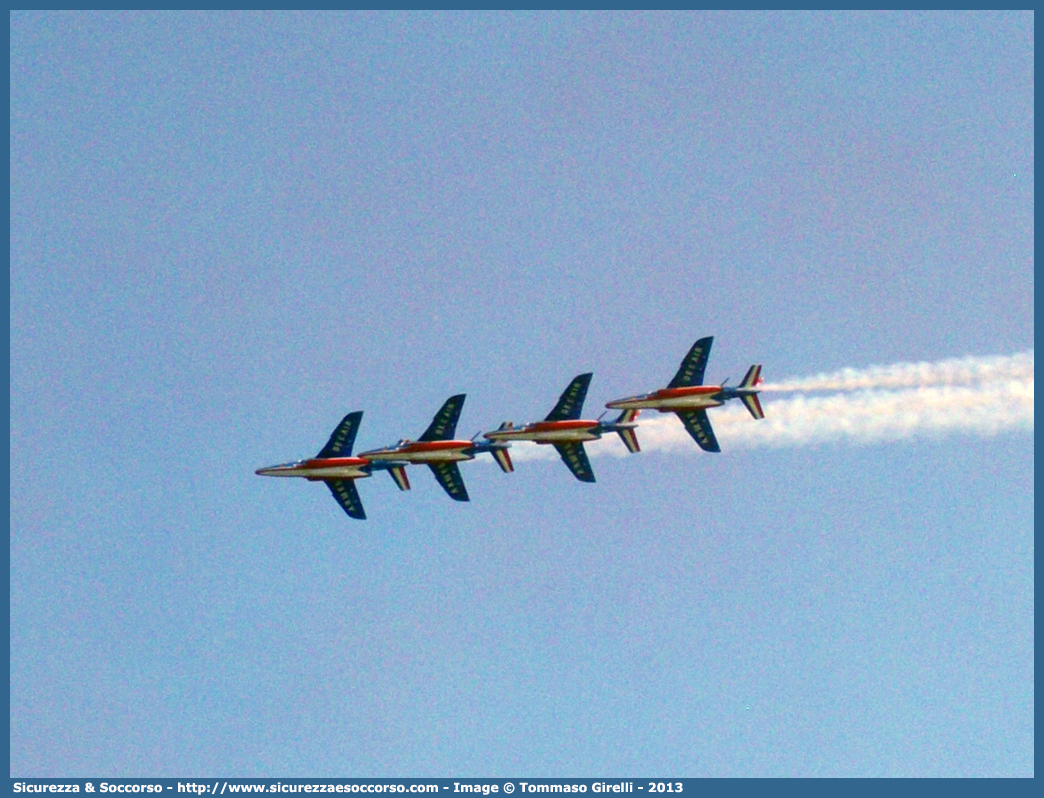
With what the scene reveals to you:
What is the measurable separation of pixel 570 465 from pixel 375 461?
802 inches

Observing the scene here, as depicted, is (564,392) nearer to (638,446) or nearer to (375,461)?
(638,446)

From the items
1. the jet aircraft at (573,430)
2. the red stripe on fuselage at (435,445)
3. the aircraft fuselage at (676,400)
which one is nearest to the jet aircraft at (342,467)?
the red stripe on fuselage at (435,445)

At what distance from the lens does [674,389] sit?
156 metres

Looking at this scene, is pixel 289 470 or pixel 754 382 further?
pixel 289 470

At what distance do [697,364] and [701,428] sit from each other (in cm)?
655

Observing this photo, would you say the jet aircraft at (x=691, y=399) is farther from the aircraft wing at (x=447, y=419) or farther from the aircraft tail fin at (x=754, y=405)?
the aircraft wing at (x=447, y=419)

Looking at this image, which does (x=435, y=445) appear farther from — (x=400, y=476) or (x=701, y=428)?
(x=701, y=428)

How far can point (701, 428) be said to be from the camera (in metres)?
156

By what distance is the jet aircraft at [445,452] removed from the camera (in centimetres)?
15750

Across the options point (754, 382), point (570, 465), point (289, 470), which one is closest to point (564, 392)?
point (570, 465)

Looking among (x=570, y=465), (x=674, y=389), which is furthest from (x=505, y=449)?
(x=674, y=389)

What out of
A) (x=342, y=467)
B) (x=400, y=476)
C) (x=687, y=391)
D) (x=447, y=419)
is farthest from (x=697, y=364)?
(x=342, y=467)

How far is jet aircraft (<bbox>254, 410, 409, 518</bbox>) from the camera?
160 meters

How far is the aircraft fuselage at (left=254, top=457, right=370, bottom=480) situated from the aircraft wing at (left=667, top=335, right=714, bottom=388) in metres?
34.1
